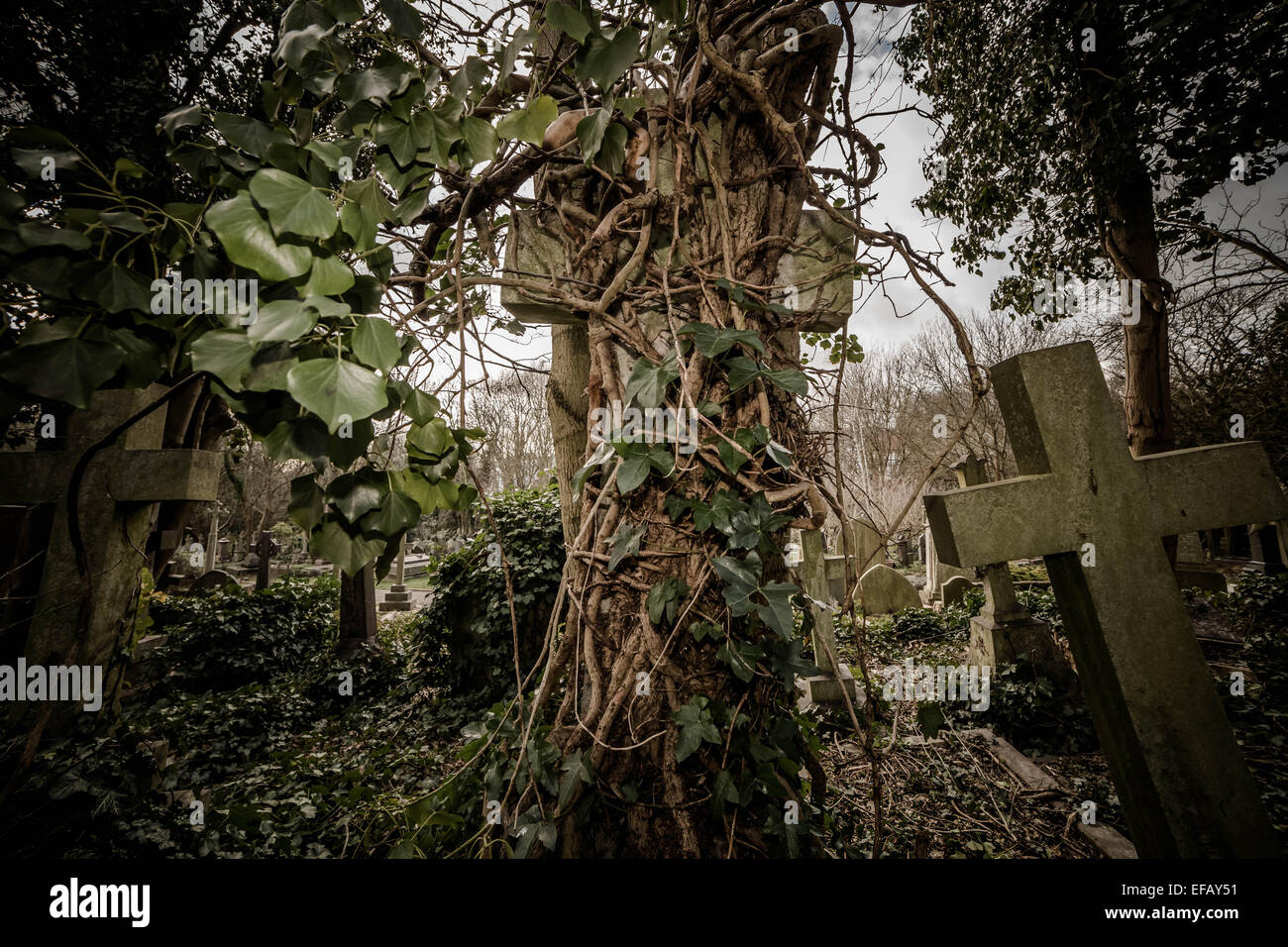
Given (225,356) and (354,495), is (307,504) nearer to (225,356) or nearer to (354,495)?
(354,495)

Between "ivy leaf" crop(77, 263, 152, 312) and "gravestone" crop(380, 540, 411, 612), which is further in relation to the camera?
"gravestone" crop(380, 540, 411, 612)

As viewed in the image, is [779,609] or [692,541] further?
[692,541]

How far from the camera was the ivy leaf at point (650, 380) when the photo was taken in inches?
51.3

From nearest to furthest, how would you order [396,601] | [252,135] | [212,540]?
[252,135]
[396,601]
[212,540]

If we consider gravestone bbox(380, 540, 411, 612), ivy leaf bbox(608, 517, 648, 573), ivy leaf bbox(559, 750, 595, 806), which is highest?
ivy leaf bbox(608, 517, 648, 573)

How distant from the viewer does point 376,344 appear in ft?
2.59

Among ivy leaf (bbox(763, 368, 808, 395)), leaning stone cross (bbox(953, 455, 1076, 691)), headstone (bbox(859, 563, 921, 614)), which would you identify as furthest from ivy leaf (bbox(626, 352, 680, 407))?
headstone (bbox(859, 563, 921, 614))

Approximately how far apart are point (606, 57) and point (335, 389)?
2.92 feet

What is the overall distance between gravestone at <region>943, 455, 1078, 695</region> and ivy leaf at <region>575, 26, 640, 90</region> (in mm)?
Answer: 5260

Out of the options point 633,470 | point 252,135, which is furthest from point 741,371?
point 252,135

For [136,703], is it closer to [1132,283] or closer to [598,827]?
[598,827]

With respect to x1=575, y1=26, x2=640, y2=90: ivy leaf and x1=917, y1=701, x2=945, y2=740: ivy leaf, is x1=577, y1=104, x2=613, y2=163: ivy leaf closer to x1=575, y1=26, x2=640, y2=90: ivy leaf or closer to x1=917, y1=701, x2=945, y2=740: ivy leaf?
x1=575, y1=26, x2=640, y2=90: ivy leaf

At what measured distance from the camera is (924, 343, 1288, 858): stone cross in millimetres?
1338
